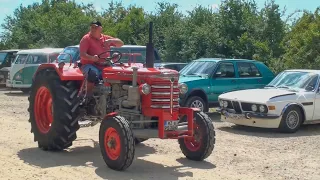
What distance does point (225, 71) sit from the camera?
15555 millimetres

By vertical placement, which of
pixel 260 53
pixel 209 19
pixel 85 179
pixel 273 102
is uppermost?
pixel 209 19

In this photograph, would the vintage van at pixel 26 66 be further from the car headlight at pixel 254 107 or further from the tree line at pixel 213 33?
the car headlight at pixel 254 107

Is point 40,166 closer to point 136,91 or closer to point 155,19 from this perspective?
point 136,91

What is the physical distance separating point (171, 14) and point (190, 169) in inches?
1007

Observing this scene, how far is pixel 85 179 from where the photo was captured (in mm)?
7711

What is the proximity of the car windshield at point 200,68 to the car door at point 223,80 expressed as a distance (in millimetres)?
196

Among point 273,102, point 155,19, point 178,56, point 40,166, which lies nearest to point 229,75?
point 273,102

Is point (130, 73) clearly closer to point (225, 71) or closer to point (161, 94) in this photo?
point (161, 94)

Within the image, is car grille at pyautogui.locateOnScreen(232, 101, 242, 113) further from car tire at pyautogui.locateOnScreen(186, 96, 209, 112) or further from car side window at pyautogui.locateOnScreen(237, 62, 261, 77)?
car side window at pyautogui.locateOnScreen(237, 62, 261, 77)

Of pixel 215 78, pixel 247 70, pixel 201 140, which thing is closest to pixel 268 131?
pixel 215 78

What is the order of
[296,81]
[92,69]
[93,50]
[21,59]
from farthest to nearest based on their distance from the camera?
[21,59] < [296,81] < [93,50] < [92,69]

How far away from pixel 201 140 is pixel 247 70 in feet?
25.1

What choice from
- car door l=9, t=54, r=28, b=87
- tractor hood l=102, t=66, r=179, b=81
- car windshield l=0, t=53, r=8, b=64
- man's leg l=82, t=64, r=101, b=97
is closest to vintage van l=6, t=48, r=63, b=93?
car door l=9, t=54, r=28, b=87

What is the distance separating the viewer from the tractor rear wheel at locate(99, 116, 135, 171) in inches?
311
